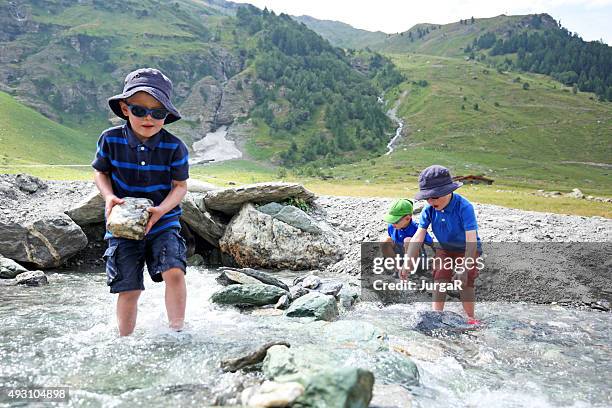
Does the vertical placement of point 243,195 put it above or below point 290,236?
above

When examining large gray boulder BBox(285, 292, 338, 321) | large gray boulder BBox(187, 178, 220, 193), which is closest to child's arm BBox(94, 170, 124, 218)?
large gray boulder BBox(285, 292, 338, 321)

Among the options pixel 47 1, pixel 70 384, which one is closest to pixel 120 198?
pixel 70 384

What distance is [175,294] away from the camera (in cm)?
634

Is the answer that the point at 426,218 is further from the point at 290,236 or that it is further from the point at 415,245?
the point at 290,236

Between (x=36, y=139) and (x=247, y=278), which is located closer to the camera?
(x=247, y=278)

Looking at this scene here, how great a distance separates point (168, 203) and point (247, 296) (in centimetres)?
407

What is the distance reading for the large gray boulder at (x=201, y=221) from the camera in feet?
50.5

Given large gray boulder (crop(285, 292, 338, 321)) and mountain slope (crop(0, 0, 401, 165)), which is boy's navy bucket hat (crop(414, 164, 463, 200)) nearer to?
large gray boulder (crop(285, 292, 338, 321))

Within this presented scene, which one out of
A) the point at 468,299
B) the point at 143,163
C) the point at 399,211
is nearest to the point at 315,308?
the point at 468,299

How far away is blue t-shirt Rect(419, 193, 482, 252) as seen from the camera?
792 centimetres

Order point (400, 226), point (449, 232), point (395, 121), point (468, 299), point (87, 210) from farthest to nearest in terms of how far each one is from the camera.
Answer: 1. point (395, 121)
2. point (87, 210)
3. point (400, 226)
4. point (468, 299)
5. point (449, 232)

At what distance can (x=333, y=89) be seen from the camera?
569ft

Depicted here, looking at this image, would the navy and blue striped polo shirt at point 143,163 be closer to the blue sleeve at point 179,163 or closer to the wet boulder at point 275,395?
the blue sleeve at point 179,163

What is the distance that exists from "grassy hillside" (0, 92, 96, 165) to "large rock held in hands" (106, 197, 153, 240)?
333 ft
